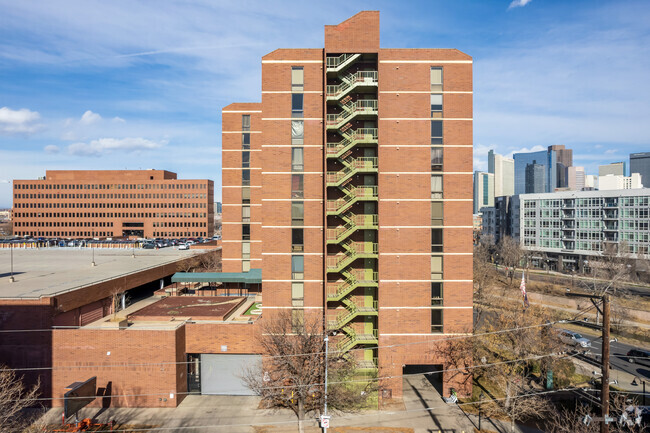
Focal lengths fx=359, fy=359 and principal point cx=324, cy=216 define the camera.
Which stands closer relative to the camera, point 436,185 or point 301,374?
point 301,374

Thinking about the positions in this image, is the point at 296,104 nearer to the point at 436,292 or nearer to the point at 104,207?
the point at 436,292

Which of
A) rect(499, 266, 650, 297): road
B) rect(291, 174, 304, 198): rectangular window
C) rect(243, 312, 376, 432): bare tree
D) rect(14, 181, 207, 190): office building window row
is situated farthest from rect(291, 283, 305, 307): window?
rect(14, 181, 207, 190): office building window row

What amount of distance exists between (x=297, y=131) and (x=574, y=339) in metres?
40.2

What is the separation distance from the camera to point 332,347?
29406 mm

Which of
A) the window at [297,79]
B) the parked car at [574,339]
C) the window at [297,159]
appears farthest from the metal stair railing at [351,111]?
the parked car at [574,339]

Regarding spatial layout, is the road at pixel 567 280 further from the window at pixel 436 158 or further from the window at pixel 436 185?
the window at pixel 436 158

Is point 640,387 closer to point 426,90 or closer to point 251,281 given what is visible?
point 426,90

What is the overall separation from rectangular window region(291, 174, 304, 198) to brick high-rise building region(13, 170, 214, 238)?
9571 cm

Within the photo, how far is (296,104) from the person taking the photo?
100ft

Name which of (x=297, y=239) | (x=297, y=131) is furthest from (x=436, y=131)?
(x=297, y=239)

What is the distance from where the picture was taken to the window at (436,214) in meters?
29.6

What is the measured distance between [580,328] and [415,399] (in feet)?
108

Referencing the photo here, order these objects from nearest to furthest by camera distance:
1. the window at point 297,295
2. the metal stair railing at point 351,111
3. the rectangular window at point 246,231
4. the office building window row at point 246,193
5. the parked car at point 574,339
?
the metal stair railing at point 351,111, the window at point 297,295, the parked car at point 574,339, the office building window row at point 246,193, the rectangular window at point 246,231

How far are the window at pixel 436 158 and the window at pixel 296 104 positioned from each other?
11610mm
